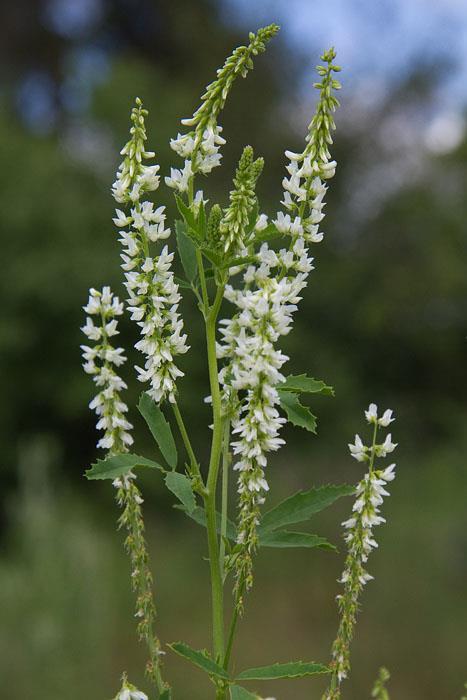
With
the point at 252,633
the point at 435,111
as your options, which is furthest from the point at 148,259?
the point at 435,111

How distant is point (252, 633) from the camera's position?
10.4 metres

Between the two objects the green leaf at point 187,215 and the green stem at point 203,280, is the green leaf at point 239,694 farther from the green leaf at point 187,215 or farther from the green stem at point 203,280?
the green leaf at point 187,215

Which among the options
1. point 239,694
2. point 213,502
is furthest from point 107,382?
point 239,694

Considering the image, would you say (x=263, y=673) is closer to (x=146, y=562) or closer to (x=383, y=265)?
(x=146, y=562)

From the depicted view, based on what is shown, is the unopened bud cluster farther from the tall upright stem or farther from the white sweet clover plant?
the tall upright stem

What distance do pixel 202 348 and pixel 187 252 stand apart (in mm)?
12256

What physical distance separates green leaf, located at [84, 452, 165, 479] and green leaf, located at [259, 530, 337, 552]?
24 cm

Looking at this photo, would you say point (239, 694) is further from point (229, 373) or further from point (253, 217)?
point (253, 217)

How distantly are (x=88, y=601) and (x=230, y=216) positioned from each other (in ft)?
19.0

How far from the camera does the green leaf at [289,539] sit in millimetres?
1358

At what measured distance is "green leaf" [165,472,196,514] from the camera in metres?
1.32

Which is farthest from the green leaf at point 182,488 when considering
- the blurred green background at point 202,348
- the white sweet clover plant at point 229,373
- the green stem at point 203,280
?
the blurred green background at point 202,348

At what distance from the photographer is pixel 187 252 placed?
154 cm

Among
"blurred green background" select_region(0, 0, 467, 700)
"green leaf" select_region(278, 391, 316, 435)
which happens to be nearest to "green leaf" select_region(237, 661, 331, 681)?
"green leaf" select_region(278, 391, 316, 435)
